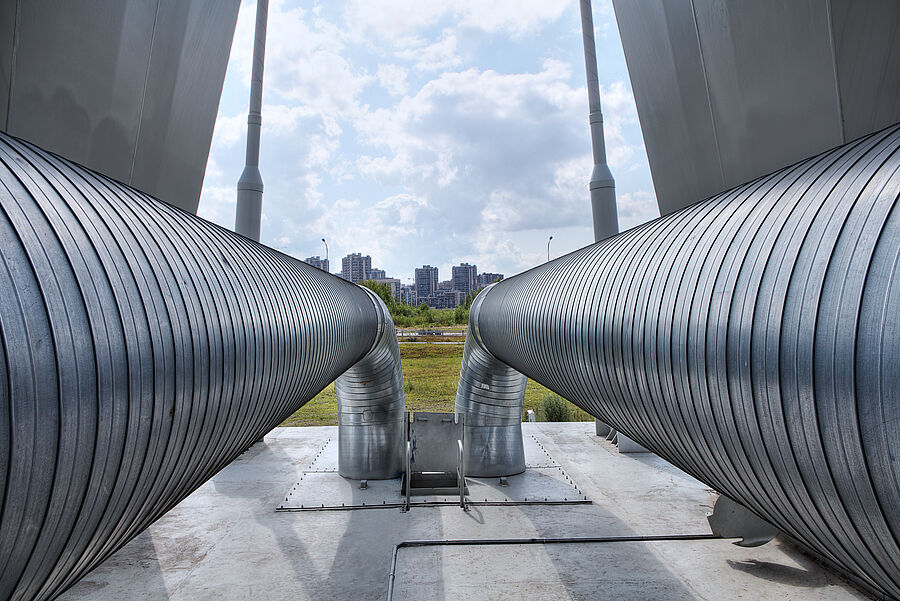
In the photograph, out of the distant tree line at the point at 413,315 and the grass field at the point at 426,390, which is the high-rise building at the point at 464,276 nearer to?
the distant tree line at the point at 413,315

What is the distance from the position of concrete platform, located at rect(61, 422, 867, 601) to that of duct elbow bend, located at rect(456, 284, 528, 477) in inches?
60.1

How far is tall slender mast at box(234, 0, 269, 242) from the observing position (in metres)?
10.7

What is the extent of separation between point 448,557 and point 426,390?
18765 mm

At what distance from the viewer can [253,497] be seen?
9.52 metres

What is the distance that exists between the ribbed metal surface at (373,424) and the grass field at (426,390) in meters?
6.66

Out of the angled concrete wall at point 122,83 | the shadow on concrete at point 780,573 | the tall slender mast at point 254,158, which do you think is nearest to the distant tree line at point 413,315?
the tall slender mast at point 254,158

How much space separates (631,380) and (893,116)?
3.40 meters

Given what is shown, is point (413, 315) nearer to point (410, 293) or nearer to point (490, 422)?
point (490, 422)

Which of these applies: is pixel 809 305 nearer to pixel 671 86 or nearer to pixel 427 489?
pixel 671 86

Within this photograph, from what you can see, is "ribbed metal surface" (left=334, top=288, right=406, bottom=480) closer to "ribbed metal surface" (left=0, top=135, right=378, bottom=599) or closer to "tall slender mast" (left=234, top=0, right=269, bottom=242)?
"tall slender mast" (left=234, top=0, right=269, bottom=242)

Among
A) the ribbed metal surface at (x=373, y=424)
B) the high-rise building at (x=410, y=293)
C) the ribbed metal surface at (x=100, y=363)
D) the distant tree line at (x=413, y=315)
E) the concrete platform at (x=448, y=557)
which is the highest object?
the high-rise building at (x=410, y=293)

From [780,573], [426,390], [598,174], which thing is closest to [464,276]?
[426,390]

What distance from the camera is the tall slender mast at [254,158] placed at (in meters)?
10.7

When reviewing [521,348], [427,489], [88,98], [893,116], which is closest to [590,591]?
[521,348]
